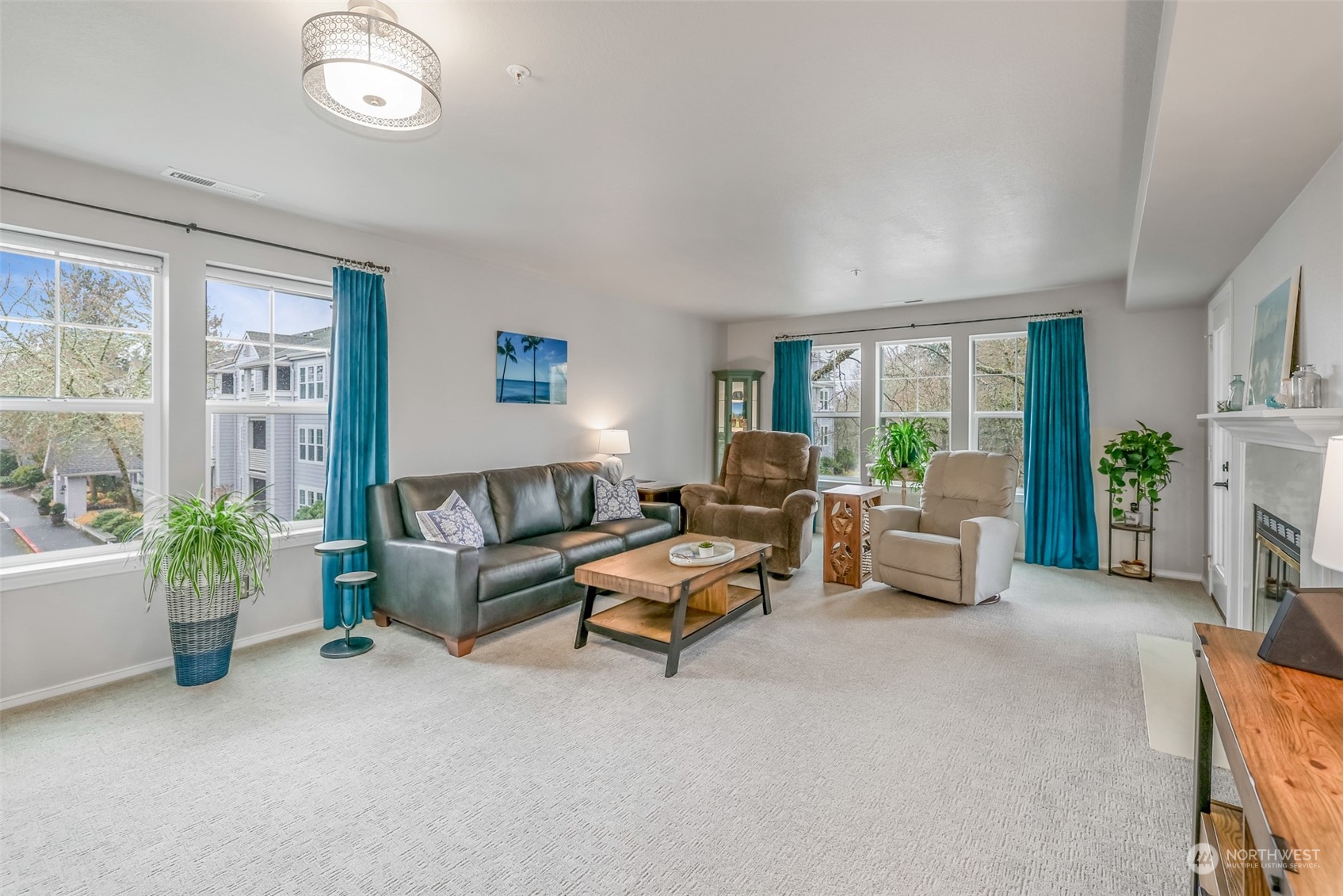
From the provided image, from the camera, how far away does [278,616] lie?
3.53 metres

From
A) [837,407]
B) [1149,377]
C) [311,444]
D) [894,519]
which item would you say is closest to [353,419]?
[311,444]

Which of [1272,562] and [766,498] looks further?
[766,498]

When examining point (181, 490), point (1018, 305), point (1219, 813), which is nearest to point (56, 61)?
point (181, 490)

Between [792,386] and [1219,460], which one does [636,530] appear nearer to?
[792,386]

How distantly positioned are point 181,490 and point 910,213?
14.3 ft

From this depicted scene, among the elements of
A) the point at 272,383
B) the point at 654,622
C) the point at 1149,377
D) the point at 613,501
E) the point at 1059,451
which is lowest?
the point at 654,622

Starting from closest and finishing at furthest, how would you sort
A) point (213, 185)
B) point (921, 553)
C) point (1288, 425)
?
point (1288, 425)
point (213, 185)
point (921, 553)

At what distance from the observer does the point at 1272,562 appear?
2652 mm

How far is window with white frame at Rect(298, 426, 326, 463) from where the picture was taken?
378 cm

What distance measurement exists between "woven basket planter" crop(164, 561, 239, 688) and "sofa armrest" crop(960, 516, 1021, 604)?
4402 millimetres

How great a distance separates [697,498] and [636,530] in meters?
0.88

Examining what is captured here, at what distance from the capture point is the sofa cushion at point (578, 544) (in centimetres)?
388

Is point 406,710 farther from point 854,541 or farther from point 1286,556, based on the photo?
point 1286,556

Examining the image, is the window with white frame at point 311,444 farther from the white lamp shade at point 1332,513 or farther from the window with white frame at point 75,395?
the white lamp shade at point 1332,513
